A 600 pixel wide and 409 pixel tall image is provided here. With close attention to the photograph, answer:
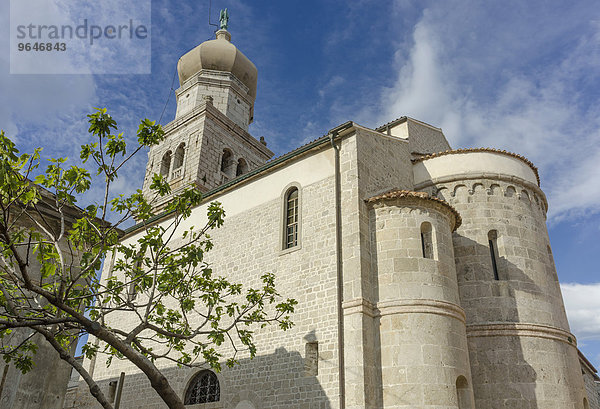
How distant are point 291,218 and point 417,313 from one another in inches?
194

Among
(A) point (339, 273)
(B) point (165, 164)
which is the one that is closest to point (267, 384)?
(A) point (339, 273)

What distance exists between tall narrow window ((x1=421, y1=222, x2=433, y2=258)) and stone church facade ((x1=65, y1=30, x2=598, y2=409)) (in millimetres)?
52

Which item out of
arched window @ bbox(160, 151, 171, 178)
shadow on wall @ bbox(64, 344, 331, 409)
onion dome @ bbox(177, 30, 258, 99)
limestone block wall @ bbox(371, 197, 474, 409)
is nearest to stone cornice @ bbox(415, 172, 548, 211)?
limestone block wall @ bbox(371, 197, 474, 409)

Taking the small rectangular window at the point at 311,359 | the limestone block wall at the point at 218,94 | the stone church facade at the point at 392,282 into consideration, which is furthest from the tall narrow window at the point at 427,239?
the limestone block wall at the point at 218,94

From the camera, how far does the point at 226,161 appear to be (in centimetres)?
2806

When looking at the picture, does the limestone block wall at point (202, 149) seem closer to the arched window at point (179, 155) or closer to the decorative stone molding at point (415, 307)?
the arched window at point (179, 155)

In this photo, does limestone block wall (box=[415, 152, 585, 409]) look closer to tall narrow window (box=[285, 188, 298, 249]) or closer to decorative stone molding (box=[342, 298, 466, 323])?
decorative stone molding (box=[342, 298, 466, 323])

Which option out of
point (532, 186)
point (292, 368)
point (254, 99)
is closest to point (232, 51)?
point (254, 99)

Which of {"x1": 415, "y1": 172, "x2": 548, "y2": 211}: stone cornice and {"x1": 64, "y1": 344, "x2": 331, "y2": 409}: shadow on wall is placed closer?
{"x1": 64, "y1": 344, "x2": 331, "y2": 409}: shadow on wall

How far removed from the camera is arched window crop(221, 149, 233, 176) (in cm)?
2770

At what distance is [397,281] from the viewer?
11734mm

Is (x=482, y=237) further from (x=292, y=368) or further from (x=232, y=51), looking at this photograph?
(x=232, y=51)

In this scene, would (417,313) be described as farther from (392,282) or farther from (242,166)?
(242,166)

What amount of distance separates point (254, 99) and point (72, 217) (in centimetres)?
2236
